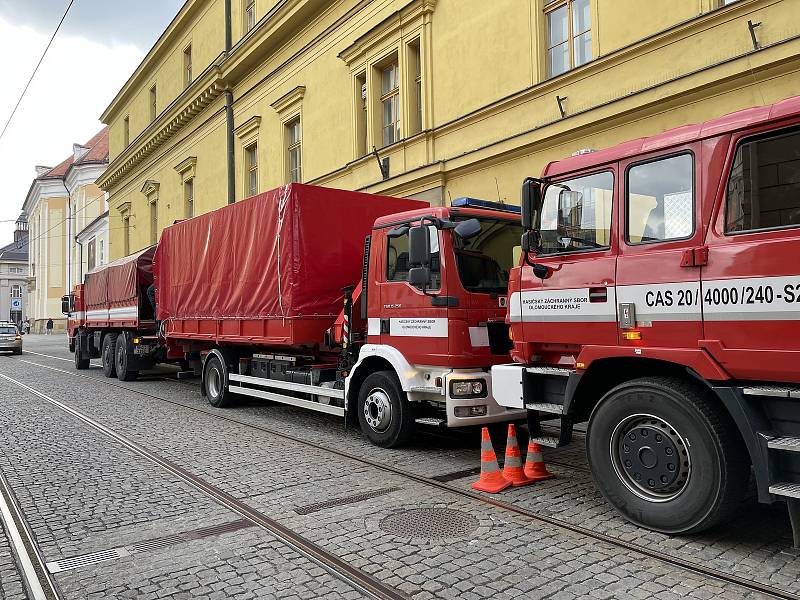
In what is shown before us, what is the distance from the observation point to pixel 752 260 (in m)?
3.92

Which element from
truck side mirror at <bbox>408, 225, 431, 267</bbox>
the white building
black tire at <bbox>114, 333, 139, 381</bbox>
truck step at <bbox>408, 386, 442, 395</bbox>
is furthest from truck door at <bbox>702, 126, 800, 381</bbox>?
the white building

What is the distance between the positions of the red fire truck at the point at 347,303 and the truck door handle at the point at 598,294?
1.95 metres

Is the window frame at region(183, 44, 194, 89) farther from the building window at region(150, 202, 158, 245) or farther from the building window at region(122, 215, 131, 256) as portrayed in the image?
the building window at region(122, 215, 131, 256)

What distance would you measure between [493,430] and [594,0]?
7300 mm

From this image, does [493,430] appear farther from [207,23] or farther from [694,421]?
Result: [207,23]

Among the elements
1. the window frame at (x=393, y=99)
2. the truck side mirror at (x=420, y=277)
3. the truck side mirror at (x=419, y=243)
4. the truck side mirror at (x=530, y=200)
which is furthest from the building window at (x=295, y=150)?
the truck side mirror at (x=530, y=200)

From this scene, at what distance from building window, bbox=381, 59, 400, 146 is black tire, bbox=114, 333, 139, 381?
26.8ft

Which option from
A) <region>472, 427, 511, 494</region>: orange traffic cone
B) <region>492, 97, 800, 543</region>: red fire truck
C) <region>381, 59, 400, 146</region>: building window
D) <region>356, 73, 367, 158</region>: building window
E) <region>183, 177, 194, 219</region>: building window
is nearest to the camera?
<region>492, 97, 800, 543</region>: red fire truck

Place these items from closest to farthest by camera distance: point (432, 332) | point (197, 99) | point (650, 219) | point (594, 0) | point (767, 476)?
point (767, 476) < point (650, 219) < point (432, 332) < point (594, 0) < point (197, 99)

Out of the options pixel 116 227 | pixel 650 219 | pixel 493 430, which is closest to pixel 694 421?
pixel 650 219

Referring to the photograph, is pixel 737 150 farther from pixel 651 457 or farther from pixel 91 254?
pixel 91 254

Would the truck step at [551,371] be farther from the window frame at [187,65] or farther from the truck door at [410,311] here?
the window frame at [187,65]

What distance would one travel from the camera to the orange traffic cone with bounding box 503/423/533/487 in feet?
18.7

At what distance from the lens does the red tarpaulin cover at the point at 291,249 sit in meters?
8.54
